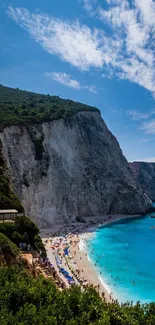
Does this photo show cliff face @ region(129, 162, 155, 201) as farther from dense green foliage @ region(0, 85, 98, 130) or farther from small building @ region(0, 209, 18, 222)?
small building @ region(0, 209, 18, 222)

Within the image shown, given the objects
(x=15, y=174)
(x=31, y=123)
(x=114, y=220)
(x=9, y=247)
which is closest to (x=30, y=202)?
(x=15, y=174)

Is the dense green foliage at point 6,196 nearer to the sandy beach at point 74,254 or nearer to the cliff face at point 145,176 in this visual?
the sandy beach at point 74,254

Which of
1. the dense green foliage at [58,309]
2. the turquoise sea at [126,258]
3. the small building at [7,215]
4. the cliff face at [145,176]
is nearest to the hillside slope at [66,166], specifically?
the turquoise sea at [126,258]

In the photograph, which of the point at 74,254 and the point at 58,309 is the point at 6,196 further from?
the point at 58,309

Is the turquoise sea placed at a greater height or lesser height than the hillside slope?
lesser

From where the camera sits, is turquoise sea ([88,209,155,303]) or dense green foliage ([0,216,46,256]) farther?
turquoise sea ([88,209,155,303])

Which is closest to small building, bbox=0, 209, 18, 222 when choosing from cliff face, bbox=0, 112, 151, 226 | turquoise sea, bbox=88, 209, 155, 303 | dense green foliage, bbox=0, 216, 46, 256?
dense green foliage, bbox=0, 216, 46, 256

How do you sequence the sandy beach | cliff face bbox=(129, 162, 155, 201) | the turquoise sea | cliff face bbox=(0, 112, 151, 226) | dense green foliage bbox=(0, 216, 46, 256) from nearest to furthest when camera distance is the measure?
dense green foliage bbox=(0, 216, 46, 256), the turquoise sea, the sandy beach, cliff face bbox=(0, 112, 151, 226), cliff face bbox=(129, 162, 155, 201)
